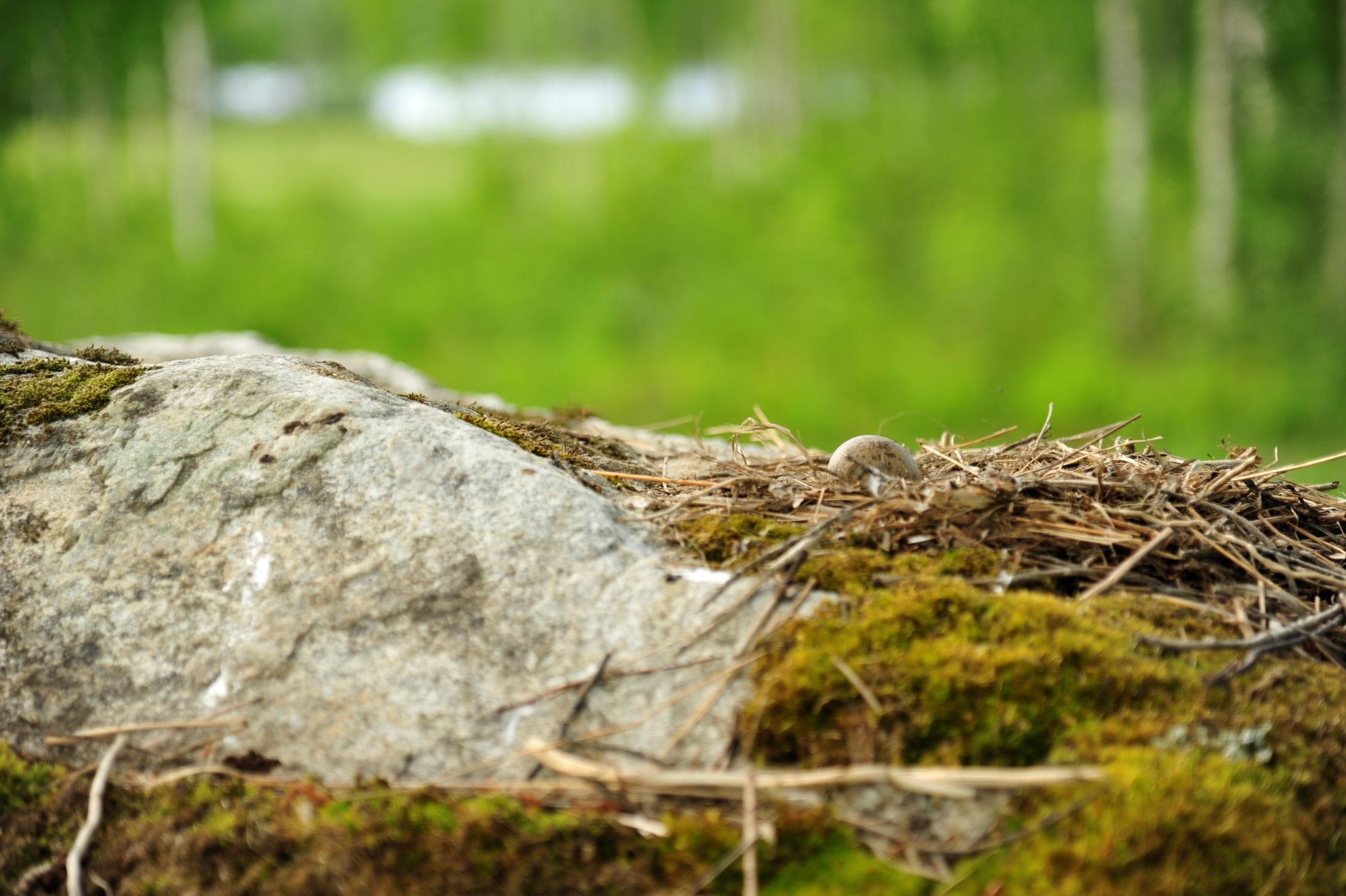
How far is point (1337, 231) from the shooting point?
14578mm

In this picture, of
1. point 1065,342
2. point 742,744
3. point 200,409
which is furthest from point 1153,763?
point 1065,342

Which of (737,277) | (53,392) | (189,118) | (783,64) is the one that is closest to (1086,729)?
(53,392)

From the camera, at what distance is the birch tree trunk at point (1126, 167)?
48.4 ft

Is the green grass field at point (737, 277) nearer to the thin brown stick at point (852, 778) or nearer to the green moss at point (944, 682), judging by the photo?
the green moss at point (944, 682)

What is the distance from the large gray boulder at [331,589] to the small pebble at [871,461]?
86 cm

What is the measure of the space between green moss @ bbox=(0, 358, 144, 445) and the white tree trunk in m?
18.4

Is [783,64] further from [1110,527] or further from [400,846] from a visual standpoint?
[400,846]

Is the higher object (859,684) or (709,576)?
(709,576)

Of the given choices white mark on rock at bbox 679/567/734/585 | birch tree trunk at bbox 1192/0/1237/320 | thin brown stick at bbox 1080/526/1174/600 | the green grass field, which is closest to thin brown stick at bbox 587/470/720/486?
white mark on rock at bbox 679/567/734/585

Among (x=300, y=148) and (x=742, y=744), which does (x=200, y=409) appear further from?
(x=300, y=148)

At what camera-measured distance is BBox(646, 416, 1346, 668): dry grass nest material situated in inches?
108

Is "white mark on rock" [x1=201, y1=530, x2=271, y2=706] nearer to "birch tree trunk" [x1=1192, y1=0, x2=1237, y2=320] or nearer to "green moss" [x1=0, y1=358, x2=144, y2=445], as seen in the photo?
"green moss" [x1=0, y1=358, x2=144, y2=445]

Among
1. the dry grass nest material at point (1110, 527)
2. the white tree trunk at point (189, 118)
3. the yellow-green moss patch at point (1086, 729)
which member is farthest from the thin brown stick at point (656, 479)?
the white tree trunk at point (189, 118)

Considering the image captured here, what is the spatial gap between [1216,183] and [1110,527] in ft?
46.1
